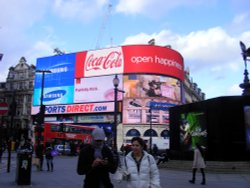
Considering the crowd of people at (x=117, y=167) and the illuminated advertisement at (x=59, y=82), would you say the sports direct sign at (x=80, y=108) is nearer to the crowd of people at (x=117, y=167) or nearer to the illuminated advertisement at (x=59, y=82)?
the illuminated advertisement at (x=59, y=82)

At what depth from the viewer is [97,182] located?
17.5ft

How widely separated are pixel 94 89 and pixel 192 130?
51.1 m

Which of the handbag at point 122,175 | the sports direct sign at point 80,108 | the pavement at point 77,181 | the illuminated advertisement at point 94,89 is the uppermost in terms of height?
the illuminated advertisement at point 94,89

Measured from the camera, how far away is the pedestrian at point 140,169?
498 centimetres

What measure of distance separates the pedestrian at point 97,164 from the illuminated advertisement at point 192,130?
58.0ft

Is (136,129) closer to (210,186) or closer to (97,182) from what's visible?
(210,186)

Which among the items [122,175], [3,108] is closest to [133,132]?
[3,108]

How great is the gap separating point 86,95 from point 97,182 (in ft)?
228

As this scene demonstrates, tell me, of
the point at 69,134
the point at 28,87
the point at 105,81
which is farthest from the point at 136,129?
the point at 28,87

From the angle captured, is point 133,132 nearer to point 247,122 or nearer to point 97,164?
point 247,122

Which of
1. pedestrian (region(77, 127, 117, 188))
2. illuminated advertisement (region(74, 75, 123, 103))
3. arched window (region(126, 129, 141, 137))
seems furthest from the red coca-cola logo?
pedestrian (region(77, 127, 117, 188))

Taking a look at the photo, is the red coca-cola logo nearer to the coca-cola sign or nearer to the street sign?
the coca-cola sign

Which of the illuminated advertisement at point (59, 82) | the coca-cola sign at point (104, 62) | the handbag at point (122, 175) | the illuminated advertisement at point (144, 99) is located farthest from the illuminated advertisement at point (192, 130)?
the illuminated advertisement at point (59, 82)

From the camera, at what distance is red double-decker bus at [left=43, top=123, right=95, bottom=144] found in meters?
40.2
